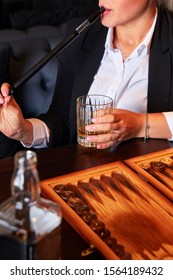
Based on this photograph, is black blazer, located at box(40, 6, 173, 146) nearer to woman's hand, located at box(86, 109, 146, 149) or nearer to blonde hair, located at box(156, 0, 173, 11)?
blonde hair, located at box(156, 0, 173, 11)

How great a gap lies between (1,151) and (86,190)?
843mm

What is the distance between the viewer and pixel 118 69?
1.27m

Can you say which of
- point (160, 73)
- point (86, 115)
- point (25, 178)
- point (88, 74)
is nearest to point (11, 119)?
point (86, 115)

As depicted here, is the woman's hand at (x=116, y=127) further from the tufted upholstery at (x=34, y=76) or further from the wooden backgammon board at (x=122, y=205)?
the tufted upholstery at (x=34, y=76)

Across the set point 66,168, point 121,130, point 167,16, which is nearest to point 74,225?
point 66,168

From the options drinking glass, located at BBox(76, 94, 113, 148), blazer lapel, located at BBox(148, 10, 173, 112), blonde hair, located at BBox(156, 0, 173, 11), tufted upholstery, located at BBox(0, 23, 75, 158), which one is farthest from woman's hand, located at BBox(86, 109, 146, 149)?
tufted upholstery, located at BBox(0, 23, 75, 158)

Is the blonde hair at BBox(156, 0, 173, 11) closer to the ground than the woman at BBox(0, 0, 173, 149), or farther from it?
farther from it

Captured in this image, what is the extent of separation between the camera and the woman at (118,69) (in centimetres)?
118

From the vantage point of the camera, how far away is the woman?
3.88ft

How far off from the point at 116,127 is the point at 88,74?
1.18 ft

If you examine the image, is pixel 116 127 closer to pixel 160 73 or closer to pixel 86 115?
pixel 86 115

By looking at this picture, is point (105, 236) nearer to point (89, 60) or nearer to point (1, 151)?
point (89, 60)

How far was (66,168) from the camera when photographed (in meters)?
0.89

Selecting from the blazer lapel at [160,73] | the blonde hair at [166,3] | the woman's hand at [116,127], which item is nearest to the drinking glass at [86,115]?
the woman's hand at [116,127]
